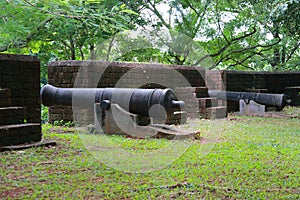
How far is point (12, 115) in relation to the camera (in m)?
5.45

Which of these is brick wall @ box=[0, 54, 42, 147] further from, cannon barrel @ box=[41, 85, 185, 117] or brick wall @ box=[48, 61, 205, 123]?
brick wall @ box=[48, 61, 205, 123]

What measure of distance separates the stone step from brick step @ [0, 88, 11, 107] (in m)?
0.08

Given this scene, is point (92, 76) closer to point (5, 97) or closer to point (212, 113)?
point (5, 97)

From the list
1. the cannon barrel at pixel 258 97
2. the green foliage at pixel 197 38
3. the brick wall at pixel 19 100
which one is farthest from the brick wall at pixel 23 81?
the cannon barrel at pixel 258 97

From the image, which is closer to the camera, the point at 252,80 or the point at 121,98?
the point at 121,98

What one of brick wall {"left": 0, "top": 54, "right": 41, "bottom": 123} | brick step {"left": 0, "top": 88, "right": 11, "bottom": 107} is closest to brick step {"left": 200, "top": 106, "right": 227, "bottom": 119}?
brick wall {"left": 0, "top": 54, "right": 41, "bottom": 123}

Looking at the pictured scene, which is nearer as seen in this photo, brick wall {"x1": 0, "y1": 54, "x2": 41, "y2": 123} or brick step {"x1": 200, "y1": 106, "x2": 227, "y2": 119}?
brick wall {"x1": 0, "y1": 54, "x2": 41, "y2": 123}

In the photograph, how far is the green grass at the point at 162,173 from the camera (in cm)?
350

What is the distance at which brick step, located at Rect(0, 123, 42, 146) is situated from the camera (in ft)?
17.3

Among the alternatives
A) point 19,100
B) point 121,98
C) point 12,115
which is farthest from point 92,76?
point 12,115

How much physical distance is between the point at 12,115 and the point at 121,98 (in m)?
2.10

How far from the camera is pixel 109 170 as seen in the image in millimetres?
4371

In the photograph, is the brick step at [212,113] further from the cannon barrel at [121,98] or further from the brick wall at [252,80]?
the cannon barrel at [121,98]

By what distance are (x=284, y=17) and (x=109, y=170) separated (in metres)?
4.39
